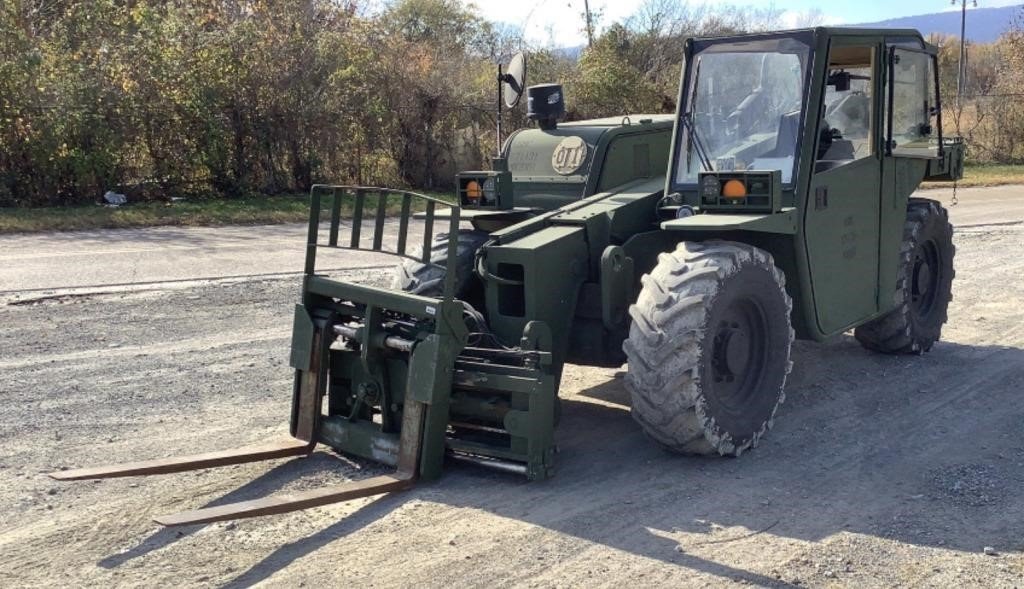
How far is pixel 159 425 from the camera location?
6.49m

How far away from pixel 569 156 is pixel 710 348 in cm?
216

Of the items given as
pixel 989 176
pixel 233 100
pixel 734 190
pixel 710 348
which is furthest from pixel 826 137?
pixel 989 176

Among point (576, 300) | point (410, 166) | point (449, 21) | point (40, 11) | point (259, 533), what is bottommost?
point (259, 533)

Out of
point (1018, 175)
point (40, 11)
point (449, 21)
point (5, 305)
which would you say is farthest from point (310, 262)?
point (449, 21)

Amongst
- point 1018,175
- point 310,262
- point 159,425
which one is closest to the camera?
point 310,262

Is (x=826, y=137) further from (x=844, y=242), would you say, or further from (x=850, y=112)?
(x=844, y=242)

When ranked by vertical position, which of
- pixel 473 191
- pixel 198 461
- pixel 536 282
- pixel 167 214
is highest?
pixel 473 191

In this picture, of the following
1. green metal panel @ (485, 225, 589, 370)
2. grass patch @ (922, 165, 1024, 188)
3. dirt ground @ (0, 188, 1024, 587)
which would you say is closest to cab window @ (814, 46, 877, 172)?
dirt ground @ (0, 188, 1024, 587)

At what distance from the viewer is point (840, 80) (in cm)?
695

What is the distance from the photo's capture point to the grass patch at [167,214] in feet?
50.5

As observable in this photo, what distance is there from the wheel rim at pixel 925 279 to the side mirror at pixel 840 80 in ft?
5.72

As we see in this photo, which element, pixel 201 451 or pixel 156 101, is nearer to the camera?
pixel 201 451

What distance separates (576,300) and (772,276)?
1.09 m

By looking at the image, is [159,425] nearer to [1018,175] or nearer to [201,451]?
[201,451]
